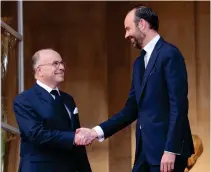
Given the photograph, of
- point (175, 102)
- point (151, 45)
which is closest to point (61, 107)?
point (151, 45)

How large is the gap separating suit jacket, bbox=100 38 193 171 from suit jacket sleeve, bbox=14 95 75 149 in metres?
0.42

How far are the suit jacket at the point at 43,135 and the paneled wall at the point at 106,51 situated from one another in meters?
2.00

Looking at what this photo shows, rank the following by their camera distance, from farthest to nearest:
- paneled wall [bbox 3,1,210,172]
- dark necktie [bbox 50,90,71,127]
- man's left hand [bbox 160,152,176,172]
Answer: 1. paneled wall [bbox 3,1,210,172]
2. dark necktie [bbox 50,90,71,127]
3. man's left hand [bbox 160,152,176,172]

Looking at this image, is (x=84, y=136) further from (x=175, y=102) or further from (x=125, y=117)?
(x=175, y=102)

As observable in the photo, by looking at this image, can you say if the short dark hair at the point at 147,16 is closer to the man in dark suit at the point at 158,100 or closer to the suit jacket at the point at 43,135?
the man in dark suit at the point at 158,100

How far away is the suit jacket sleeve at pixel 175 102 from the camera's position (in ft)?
12.3

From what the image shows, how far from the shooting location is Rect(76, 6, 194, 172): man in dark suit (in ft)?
12.4

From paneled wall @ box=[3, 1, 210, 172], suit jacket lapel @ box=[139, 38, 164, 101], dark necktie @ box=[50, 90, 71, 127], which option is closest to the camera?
suit jacket lapel @ box=[139, 38, 164, 101]

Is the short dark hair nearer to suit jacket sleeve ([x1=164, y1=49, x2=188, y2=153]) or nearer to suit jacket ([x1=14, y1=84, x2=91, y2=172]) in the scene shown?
suit jacket sleeve ([x1=164, y1=49, x2=188, y2=153])

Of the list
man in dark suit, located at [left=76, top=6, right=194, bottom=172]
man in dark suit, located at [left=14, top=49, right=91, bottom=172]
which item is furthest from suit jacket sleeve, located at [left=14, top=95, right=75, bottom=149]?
man in dark suit, located at [left=76, top=6, right=194, bottom=172]

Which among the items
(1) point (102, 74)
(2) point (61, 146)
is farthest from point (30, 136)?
(1) point (102, 74)

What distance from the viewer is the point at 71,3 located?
21.0 feet

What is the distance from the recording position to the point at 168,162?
3.75 meters

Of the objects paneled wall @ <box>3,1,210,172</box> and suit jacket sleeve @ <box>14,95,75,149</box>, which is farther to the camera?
paneled wall @ <box>3,1,210,172</box>
